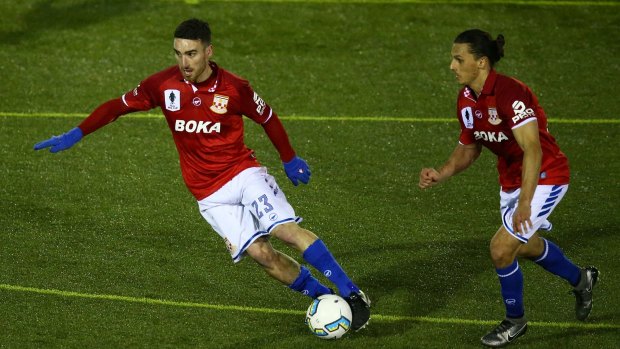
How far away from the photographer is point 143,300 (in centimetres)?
868

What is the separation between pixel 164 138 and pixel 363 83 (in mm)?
2474

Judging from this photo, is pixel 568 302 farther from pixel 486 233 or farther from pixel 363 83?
pixel 363 83

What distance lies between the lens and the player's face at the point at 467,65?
766 cm

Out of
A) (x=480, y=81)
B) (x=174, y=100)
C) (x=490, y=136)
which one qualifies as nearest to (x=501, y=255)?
(x=490, y=136)

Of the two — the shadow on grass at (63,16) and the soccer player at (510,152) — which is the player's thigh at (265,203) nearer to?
the soccer player at (510,152)

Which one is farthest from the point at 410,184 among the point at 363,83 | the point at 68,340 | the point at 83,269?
the point at 68,340

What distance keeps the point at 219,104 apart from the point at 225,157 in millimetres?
385

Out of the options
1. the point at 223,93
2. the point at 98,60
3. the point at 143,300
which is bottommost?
the point at 98,60

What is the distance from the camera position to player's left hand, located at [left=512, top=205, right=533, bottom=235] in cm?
744

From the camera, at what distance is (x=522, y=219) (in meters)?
7.48

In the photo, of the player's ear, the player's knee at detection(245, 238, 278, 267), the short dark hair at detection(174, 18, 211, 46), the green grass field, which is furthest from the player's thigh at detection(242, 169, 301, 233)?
the player's ear

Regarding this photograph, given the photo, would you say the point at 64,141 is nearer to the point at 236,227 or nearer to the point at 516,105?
the point at 236,227

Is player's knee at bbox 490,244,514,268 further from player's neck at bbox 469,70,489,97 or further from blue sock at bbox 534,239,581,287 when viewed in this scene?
player's neck at bbox 469,70,489,97

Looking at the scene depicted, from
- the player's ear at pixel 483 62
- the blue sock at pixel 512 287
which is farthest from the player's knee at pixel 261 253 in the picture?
the player's ear at pixel 483 62
